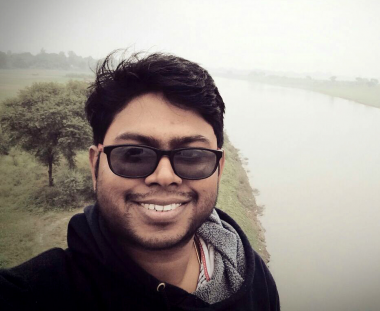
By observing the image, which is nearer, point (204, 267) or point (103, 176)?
point (103, 176)

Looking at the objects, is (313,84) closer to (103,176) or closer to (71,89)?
(71,89)

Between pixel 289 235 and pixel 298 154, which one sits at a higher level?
pixel 298 154

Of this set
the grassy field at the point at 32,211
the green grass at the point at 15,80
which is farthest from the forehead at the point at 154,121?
the green grass at the point at 15,80

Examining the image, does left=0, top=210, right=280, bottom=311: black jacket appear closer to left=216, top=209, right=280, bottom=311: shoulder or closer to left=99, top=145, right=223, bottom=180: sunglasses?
left=216, top=209, right=280, bottom=311: shoulder

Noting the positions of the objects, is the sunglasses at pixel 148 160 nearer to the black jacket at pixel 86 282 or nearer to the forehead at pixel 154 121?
the forehead at pixel 154 121

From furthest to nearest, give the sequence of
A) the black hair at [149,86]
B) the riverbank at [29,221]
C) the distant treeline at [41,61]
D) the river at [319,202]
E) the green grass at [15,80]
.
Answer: the distant treeline at [41,61] < the green grass at [15,80] < the river at [319,202] < the riverbank at [29,221] < the black hair at [149,86]

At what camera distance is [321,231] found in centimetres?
1673

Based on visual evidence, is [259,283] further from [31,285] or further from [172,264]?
[31,285]

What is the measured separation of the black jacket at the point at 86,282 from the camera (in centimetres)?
122

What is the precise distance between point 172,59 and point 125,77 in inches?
13.7

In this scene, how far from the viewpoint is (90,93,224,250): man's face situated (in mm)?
1401

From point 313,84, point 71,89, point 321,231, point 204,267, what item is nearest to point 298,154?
point 321,231

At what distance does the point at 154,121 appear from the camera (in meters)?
1.47

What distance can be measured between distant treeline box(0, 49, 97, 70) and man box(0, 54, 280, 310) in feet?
101
